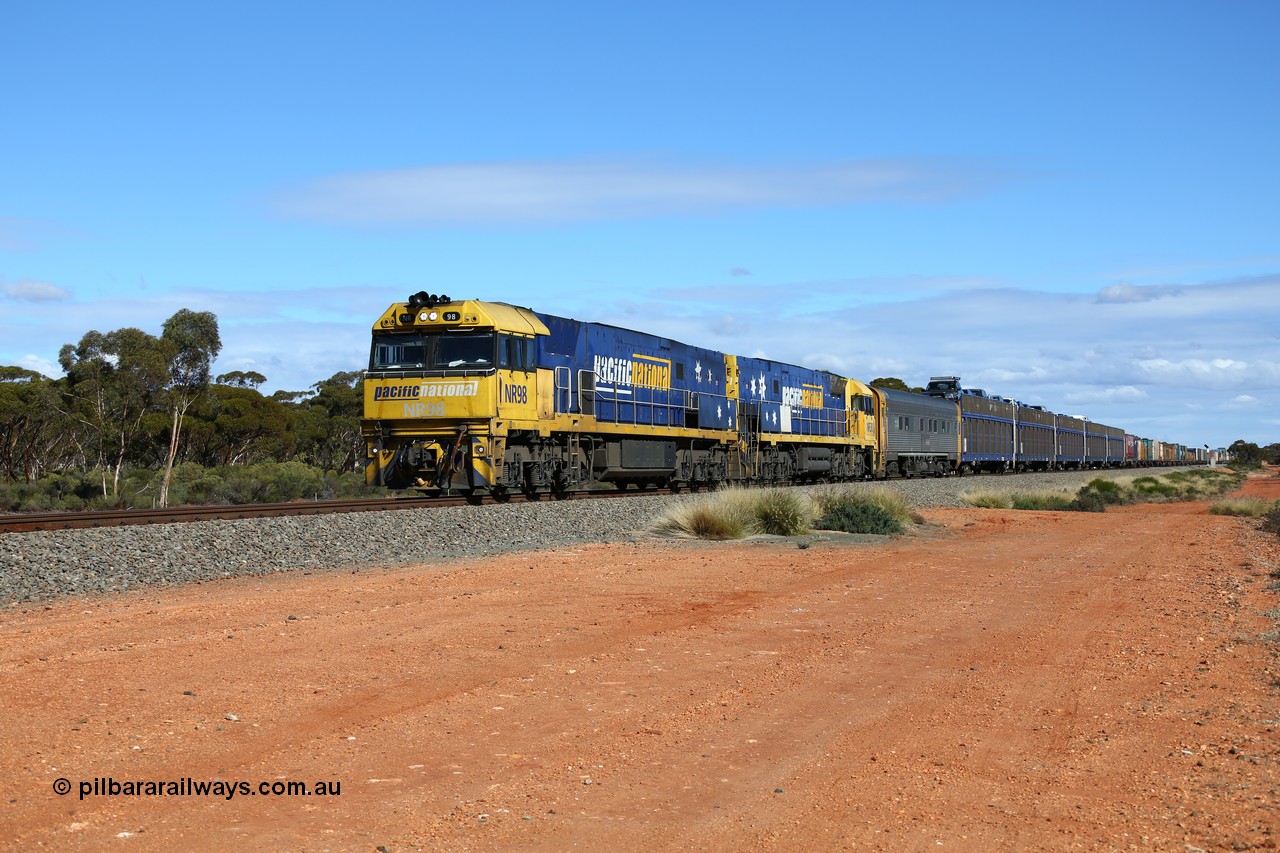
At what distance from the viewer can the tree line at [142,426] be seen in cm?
3822

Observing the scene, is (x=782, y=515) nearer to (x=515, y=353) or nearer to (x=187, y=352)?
(x=515, y=353)

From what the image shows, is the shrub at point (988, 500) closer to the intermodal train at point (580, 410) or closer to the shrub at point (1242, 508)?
the shrub at point (1242, 508)

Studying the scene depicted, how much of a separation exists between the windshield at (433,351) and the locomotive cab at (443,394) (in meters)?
0.02

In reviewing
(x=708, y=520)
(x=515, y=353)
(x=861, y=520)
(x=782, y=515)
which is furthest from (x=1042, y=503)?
(x=515, y=353)

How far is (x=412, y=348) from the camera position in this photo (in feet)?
69.4

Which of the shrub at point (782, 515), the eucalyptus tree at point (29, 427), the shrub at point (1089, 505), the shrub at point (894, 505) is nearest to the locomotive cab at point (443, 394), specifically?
the shrub at point (782, 515)

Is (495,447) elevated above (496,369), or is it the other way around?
(496,369)

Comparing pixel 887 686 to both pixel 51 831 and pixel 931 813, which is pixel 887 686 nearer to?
pixel 931 813

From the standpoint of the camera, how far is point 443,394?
20.4 metres

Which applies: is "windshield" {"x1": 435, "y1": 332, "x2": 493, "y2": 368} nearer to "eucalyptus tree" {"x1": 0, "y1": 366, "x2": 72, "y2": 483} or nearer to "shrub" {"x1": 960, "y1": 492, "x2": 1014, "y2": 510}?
"shrub" {"x1": 960, "y1": 492, "x2": 1014, "y2": 510}

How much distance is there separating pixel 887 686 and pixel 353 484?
29486 millimetres

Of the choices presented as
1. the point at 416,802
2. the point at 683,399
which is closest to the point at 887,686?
the point at 416,802

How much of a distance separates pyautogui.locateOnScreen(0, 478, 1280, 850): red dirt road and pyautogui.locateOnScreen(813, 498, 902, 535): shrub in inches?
300

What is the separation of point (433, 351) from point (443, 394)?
40.0 inches
